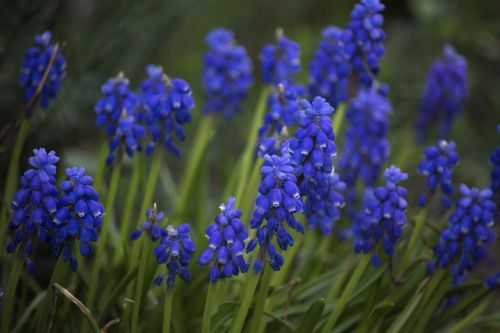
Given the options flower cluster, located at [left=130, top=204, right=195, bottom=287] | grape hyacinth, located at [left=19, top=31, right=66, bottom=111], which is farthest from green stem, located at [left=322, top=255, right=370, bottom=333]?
grape hyacinth, located at [left=19, top=31, right=66, bottom=111]

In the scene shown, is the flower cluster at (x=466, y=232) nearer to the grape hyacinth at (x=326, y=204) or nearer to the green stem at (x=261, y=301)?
the grape hyacinth at (x=326, y=204)

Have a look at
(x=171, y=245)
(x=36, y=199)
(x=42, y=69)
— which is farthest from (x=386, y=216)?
(x=42, y=69)

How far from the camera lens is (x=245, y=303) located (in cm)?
303

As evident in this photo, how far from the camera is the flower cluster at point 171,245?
296 centimetres

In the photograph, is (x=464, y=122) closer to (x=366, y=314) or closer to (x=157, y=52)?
(x=157, y=52)

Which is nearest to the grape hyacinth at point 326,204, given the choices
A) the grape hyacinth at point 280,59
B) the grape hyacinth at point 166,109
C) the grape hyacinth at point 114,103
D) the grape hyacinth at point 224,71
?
the grape hyacinth at point 166,109

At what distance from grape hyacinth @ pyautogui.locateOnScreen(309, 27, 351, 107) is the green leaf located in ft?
4.38

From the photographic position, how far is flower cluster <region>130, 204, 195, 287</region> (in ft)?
9.72

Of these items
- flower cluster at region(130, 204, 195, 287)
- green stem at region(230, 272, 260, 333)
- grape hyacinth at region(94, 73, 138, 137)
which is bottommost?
green stem at region(230, 272, 260, 333)

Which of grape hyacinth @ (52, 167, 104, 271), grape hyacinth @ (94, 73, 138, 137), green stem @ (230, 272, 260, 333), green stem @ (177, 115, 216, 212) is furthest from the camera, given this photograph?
green stem @ (177, 115, 216, 212)

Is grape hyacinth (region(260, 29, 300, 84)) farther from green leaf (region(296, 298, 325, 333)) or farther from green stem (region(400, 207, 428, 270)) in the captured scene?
green leaf (region(296, 298, 325, 333))

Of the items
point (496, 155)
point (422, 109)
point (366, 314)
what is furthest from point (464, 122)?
point (366, 314)

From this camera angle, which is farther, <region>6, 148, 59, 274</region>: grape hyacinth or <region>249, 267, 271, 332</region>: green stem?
<region>249, 267, 271, 332</region>: green stem

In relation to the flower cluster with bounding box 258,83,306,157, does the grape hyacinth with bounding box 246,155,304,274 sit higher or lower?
lower
